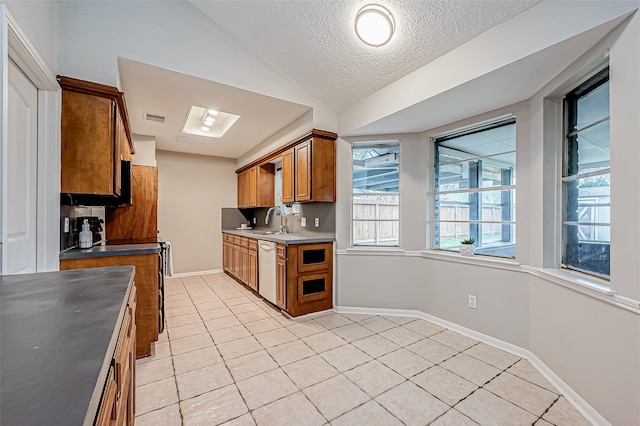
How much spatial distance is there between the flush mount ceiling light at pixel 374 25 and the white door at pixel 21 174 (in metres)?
2.24

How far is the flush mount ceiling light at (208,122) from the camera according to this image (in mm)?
3820

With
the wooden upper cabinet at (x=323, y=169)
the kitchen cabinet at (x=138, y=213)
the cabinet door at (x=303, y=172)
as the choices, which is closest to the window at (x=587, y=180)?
the wooden upper cabinet at (x=323, y=169)

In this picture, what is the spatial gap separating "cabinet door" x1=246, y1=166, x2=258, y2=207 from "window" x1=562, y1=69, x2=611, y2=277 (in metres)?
4.12

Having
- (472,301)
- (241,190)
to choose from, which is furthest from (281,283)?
(241,190)

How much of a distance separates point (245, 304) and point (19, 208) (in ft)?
8.21

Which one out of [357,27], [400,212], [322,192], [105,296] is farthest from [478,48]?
[105,296]

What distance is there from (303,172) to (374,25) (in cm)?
176

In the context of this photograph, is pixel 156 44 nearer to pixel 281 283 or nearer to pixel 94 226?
pixel 94 226

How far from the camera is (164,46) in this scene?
2574 mm

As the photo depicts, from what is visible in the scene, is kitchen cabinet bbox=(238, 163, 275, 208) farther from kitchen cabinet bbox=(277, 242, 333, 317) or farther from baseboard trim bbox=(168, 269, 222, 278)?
kitchen cabinet bbox=(277, 242, 333, 317)

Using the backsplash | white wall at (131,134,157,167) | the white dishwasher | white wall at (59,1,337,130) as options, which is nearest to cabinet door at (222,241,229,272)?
the backsplash

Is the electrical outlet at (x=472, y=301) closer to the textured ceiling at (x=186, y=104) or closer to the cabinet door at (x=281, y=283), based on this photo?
the cabinet door at (x=281, y=283)

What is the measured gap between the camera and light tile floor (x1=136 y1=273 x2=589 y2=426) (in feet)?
5.65

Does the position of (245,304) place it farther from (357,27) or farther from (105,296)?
(357,27)
